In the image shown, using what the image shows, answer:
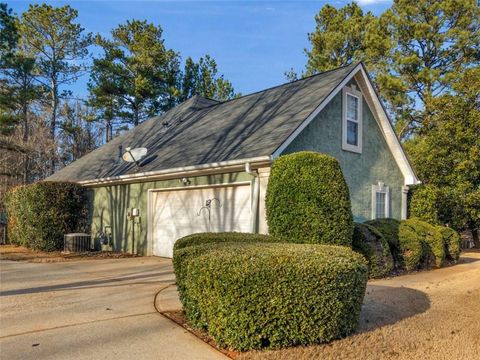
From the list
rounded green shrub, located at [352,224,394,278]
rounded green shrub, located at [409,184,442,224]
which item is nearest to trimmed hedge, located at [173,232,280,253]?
rounded green shrub, located at [352,224,394,278]

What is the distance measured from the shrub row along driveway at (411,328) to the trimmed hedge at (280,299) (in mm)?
179

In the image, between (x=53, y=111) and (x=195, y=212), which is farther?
(x=53, y=111)

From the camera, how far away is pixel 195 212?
11305 millimetres

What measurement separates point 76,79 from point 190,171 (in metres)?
23.1

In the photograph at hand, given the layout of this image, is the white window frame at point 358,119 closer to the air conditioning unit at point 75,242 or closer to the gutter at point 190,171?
the gutter at point 190,171

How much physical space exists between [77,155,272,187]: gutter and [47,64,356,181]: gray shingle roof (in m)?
0.18

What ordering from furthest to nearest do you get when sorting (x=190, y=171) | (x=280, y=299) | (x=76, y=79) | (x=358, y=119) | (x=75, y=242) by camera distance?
(x=76, y=79) → (x=75, y=242) → (x=358, y=119) → (x=190, y=171) → (x=280, y=299)

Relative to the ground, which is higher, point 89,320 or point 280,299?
point 280,299

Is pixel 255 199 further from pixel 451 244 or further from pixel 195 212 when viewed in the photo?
pixel 451 244

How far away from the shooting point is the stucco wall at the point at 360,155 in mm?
10500

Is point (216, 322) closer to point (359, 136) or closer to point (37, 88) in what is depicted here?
point (359, 136)

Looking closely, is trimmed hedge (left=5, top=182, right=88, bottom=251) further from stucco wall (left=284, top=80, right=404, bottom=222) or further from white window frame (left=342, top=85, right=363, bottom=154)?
white window frame (left=342, top=85, right=363, bottom=154)

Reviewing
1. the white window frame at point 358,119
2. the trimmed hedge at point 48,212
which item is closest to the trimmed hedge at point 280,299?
the white window frame at point 358,119

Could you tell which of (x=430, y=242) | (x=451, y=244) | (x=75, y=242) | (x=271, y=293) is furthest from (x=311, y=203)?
(x=75, y=242)
